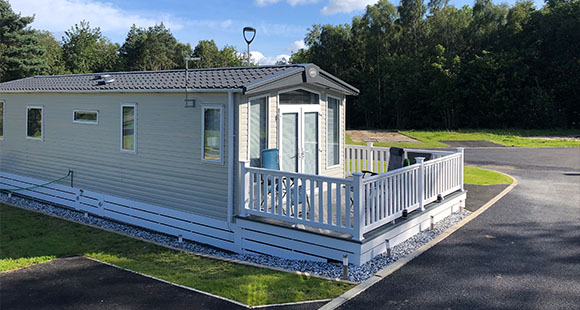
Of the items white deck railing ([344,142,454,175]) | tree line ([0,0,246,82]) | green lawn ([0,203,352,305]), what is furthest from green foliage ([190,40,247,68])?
green lawn ([0,203,352,305])

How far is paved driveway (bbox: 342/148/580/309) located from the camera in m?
4.89

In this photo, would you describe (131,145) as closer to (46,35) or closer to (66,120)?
(66,120)

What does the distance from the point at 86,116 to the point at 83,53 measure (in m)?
43.0

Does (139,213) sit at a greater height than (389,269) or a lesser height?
greater

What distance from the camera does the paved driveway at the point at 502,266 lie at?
489 cm

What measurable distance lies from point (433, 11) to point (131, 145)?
3856 centimetres

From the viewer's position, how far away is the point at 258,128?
7.75 metres

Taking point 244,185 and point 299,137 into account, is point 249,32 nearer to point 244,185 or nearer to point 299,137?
point 299,137

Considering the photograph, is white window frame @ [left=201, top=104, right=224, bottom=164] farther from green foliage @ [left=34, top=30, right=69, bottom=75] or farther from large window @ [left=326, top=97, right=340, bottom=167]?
green foliage @ [left=34, top=30, right=69, bottom=75]

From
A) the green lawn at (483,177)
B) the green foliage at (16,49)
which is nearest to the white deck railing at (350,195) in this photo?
the green lawn at (483,177)

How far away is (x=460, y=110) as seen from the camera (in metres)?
36.5

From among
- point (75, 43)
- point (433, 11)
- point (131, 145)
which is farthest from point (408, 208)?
point (75, 43)

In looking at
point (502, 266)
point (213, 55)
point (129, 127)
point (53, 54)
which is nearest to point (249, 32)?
point (129, 127)

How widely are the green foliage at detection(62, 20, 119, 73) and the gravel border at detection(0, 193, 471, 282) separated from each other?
39847 mm
